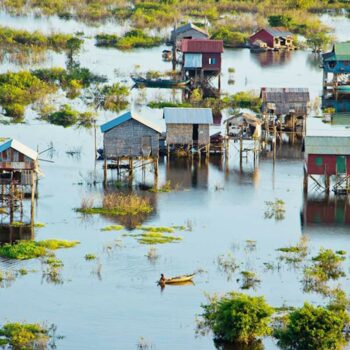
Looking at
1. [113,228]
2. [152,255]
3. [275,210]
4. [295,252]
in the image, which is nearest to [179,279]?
[152,255]

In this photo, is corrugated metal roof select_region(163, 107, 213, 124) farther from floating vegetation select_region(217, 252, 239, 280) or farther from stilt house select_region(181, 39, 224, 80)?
stilt house select_region(181, 39, 224, 80)

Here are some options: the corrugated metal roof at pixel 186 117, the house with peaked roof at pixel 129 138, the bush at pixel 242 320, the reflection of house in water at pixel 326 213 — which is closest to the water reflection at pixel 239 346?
the bush at pixel 242 320

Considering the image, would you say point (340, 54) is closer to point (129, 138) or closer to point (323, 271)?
point (129, 138)

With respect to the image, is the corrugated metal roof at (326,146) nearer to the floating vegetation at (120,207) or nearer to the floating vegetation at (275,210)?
the floating vegetation at (275,210)

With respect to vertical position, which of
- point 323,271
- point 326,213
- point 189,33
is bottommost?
point 323,271

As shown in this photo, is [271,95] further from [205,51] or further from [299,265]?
[299,265]

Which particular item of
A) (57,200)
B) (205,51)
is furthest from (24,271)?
(205,51)
